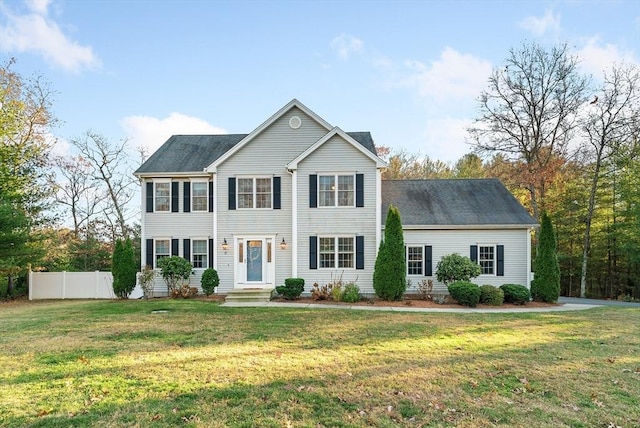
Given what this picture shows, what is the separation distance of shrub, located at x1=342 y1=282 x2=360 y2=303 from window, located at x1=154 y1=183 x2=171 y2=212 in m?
8.62

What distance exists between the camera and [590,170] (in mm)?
21516

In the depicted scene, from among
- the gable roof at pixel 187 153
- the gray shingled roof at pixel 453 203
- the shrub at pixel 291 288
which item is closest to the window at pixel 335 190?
the gray shingled roof at pixel 453 203

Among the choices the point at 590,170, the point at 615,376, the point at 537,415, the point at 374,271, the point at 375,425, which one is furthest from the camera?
the point at 590,170

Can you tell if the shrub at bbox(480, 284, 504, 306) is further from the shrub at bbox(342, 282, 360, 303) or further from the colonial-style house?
the shrub at bbox(342, 282, 360, 303)

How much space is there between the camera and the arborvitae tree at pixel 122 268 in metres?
15.0

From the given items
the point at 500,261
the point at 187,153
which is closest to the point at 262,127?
the point at 187,153

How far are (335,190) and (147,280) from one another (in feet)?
27.9

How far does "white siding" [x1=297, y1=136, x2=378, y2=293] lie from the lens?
14992mm

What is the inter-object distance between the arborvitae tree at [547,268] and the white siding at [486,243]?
0.88 metres

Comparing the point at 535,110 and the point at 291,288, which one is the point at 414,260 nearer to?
the point at 291,288

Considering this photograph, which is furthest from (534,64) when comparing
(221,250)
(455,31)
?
(221,250)

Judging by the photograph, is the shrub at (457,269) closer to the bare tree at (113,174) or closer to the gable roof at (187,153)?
the gable roof at (187,153)

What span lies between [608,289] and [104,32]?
102ft

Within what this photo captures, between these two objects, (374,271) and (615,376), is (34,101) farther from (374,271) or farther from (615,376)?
(615,376)
